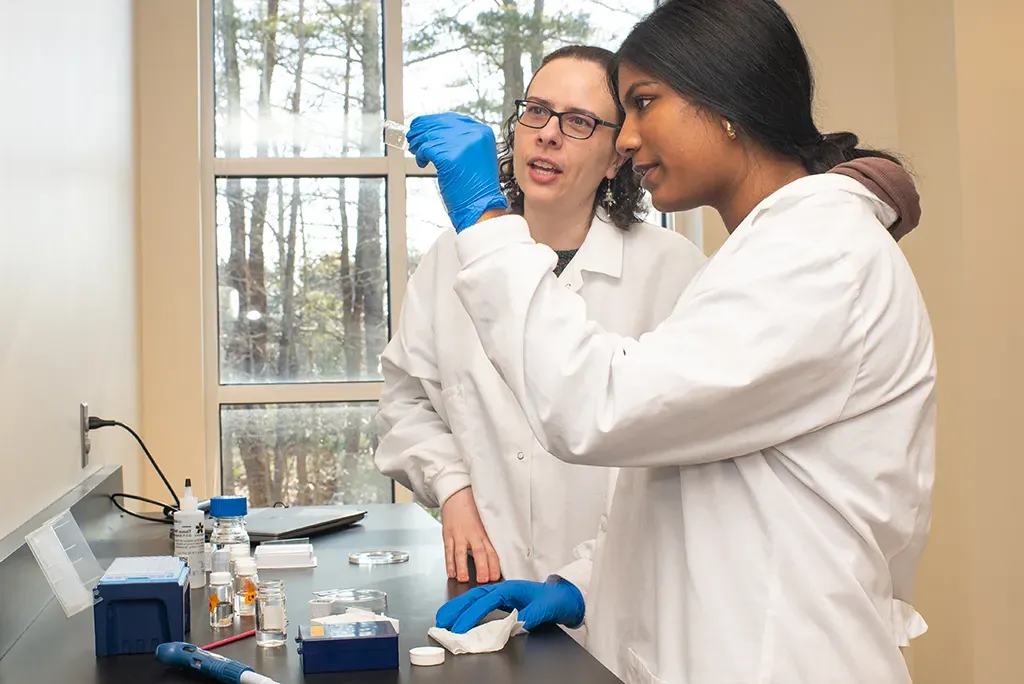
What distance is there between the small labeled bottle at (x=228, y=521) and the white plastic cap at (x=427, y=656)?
1.54ft

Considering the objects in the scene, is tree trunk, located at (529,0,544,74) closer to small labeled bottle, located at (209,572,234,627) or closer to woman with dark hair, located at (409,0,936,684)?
woman with dark hair, located at (409,0,936,684)

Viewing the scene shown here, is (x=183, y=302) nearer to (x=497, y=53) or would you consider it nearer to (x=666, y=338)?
(x=497, y=53)

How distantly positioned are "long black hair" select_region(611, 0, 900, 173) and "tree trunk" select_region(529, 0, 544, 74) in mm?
1970

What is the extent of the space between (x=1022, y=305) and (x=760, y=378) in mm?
1842

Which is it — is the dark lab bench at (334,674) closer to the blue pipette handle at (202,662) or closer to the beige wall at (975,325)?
the blue pipette handle at (202,662)

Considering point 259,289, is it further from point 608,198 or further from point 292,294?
A: point 608,198

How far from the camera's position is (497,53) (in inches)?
Answer: 121

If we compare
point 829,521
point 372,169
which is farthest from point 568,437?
point 372,169

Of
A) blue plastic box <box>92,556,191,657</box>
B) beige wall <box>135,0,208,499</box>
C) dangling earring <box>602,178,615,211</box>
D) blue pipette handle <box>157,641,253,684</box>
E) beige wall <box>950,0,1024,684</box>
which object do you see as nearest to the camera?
blue pipette handle <box>157,641,253,684</box>

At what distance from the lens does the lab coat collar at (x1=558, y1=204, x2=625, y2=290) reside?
1.66 metres

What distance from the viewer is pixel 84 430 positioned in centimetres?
188

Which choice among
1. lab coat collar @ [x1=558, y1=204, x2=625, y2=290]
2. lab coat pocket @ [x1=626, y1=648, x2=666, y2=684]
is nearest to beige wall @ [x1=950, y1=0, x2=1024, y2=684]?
lab coat collar @ [x1=558, y1=204, x2=625, y2=290]

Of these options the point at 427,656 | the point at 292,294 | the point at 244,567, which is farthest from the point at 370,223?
the point at 427,656

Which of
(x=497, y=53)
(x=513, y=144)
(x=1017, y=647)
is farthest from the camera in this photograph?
(x=497, y=53)
